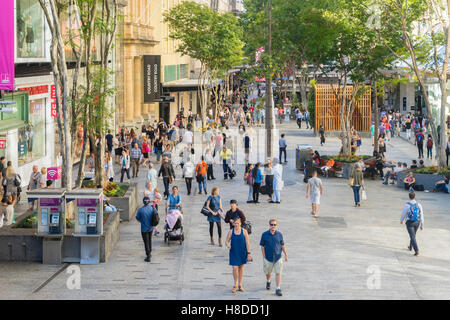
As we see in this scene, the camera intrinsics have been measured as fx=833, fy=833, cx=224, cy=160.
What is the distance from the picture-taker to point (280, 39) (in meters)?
44.8

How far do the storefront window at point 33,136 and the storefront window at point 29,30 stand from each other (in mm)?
3919

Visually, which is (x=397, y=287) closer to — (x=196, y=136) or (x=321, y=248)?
(x=321, y=248)

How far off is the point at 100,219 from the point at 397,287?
6222 mm

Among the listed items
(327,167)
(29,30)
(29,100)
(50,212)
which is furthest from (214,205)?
(327,167)

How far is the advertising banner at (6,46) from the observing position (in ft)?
66.4

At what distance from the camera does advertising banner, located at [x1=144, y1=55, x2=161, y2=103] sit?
170 feet

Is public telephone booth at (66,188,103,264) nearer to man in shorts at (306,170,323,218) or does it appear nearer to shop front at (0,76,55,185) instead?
man in shorts at (306,170,323,218)

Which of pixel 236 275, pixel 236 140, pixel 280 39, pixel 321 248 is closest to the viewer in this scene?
pixel 236 275

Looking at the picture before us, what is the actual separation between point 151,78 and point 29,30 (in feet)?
88.3

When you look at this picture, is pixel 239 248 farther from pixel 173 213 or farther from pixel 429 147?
pixel 429 147

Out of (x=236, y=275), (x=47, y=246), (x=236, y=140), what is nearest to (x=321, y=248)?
(x=236, y=275)

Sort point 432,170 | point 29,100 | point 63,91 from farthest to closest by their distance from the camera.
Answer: point 432,170, point 29,100, point 63,91

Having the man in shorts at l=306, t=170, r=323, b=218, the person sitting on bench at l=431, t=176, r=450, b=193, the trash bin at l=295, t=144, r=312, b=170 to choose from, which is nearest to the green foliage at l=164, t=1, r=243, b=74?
the trash bin at l=295, t=144, r=312, b=170

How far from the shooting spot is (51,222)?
56.3 ft
